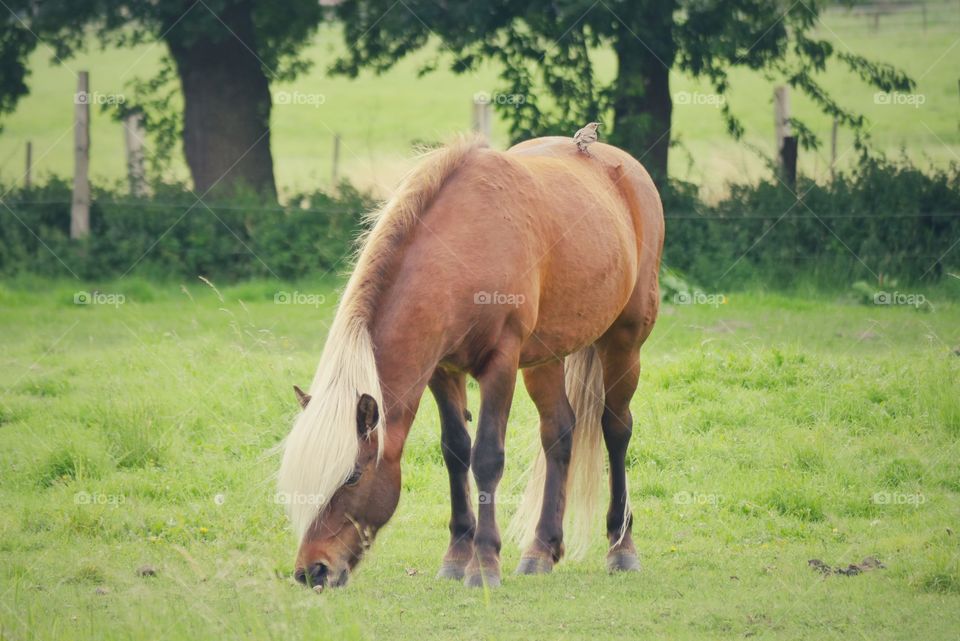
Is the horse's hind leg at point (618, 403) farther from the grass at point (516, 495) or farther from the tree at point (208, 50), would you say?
the tree at point (208, 50)

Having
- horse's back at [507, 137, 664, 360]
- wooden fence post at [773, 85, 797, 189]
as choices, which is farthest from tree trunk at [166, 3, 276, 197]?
horse's back at [507, 137, 664, 360]

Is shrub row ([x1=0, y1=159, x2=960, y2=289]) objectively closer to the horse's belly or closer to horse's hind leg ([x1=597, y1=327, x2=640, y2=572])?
horse's hind leg ([x1=597, y1=327, x2=640, y2=572])

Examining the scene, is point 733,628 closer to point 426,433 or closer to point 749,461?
point 749,461

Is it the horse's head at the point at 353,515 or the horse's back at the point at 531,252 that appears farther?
the horse's back at the point at 531,252

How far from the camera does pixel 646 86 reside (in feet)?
52.1

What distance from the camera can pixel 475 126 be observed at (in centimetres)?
1477

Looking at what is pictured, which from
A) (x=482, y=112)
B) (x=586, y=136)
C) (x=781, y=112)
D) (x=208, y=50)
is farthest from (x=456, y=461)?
(x=208, y=50)

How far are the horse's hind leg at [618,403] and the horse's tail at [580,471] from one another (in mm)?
57

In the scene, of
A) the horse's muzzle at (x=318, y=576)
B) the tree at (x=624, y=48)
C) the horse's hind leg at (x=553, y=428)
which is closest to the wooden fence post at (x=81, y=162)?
the tree at (x=624, y=48)

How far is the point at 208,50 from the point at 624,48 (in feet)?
A: 18.9

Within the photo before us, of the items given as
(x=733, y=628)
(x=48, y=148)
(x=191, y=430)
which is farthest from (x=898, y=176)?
(x=48, y=148)

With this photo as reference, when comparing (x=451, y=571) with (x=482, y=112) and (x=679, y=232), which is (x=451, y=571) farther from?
(x=482, y=112)

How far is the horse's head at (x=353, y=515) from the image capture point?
5414 mm

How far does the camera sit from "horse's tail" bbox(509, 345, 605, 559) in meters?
7.18
